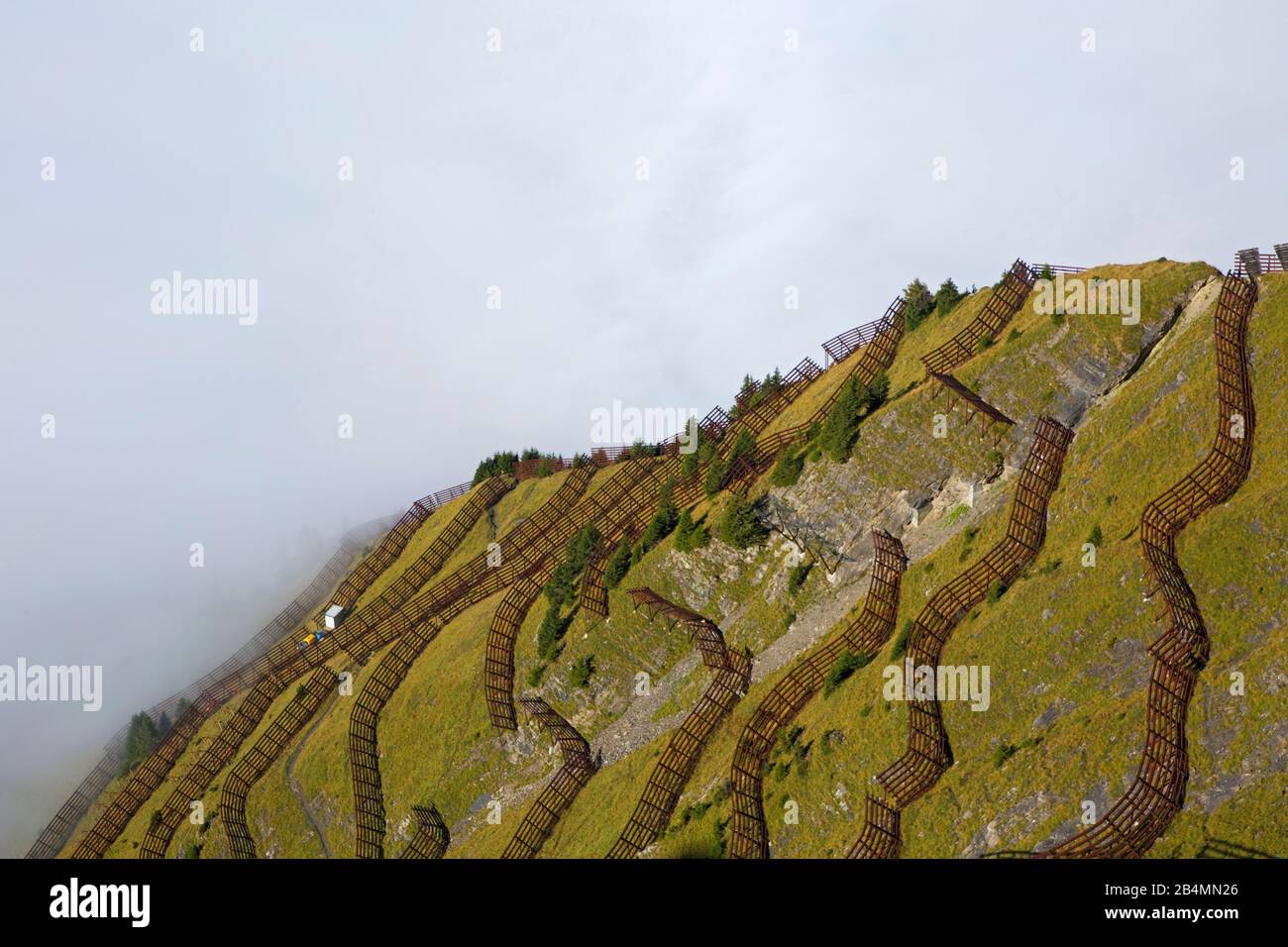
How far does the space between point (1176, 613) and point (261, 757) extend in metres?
68.5

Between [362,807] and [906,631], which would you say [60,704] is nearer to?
[362,807]

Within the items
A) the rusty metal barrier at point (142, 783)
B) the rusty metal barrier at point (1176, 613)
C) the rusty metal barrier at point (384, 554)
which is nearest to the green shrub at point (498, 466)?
the rusty metal barrier at point (384, 554)

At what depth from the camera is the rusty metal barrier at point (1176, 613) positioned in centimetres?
4009

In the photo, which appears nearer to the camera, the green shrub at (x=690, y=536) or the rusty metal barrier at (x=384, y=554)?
the green shrub at (x=690, y=536)

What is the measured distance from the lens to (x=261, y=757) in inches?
3361

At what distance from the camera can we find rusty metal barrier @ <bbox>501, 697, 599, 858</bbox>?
212 ft

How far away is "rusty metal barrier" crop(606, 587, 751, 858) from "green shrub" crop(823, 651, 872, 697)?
6897 millimetres

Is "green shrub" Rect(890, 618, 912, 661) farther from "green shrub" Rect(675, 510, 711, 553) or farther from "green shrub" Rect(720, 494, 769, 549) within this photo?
"green shrub" Rect(675, 510, 711, 553)

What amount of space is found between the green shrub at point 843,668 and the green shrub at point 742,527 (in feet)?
39.6

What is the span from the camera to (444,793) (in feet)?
237

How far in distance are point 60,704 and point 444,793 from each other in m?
108

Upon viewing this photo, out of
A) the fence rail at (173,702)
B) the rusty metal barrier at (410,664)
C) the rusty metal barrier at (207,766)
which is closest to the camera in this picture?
the rusty metal barrier at (410,664)

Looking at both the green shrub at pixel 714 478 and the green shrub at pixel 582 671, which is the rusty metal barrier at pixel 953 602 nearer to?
the green shrub at pixel 714 478

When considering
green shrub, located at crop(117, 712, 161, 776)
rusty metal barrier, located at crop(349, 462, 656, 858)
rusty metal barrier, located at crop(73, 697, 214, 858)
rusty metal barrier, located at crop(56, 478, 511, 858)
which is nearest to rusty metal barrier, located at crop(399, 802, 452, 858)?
rusty metal barrier, located at crop(349, 462, 656, 858)
